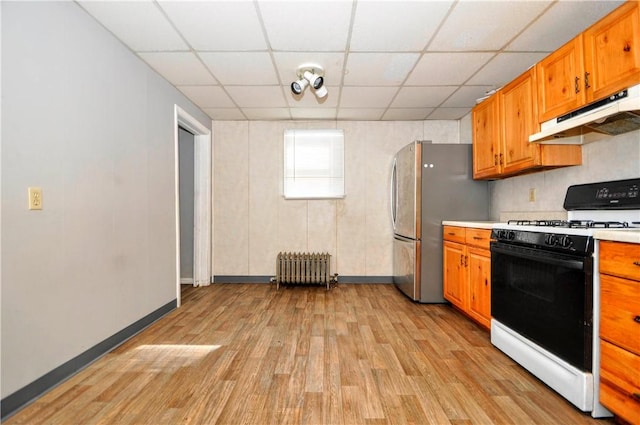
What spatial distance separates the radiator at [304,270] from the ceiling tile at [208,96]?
7.15 feet

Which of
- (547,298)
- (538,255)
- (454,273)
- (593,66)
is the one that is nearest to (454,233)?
(454,273)

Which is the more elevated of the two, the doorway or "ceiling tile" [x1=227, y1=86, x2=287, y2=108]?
"ceiling tile" [x1=227, y1=86, x2=287, y2=108]

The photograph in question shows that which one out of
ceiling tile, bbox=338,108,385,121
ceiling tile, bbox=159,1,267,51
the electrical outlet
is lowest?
the electrical outlet

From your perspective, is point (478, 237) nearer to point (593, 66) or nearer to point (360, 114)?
point (593, 66)

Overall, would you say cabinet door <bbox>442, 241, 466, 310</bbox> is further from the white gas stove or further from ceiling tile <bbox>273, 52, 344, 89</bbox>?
ceiling tile <bbox>273, 52, 344, 89</bbox>

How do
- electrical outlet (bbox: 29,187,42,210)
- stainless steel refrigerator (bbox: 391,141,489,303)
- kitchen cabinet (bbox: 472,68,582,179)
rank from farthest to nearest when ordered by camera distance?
1. stainless steel refrigerator (bbox: 391,141,489,303)
2. kitchen cabinet (bbox: 472,68,582,179)
3. electrical outlet (bbox: 29,187,42,210)

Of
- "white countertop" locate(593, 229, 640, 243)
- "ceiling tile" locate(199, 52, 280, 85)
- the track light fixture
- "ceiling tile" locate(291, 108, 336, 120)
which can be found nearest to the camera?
"white countertop" locate(593, 229, 640, 243)

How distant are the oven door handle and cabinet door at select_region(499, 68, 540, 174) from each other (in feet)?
2.57

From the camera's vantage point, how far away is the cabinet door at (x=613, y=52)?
1660 millimetres

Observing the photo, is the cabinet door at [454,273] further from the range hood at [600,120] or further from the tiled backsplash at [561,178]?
the range hood at [600,120]

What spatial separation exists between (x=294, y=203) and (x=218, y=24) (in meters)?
2.68

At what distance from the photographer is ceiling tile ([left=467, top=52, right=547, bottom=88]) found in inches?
106

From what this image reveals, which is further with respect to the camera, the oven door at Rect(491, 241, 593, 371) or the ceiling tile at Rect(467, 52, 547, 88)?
the ceiling tile at Rect(467, 52, 547, 88)

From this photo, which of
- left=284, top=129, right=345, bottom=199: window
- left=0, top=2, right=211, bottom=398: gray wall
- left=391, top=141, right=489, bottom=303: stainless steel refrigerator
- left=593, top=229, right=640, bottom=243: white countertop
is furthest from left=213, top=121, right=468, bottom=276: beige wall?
left=593, top=229, right=640, bottom=243: white countertop
